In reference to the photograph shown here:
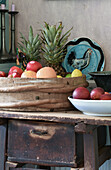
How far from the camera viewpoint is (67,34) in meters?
2.18

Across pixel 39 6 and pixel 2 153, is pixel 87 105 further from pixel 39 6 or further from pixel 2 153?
pixel 39 6

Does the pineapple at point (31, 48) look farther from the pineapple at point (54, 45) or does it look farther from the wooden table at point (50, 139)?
the wooden table at point (50, 139)

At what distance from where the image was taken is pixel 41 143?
1539 millimetres

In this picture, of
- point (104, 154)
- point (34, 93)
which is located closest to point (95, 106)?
point (34, 93)

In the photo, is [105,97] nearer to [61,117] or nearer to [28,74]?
[61,117]

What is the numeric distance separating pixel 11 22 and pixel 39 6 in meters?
0.24

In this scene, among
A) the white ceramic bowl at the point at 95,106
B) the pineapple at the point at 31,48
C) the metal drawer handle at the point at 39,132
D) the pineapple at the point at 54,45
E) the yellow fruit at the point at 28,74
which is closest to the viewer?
the white ceramic bowl at the point at 95,106

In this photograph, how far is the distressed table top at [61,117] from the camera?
1.42m

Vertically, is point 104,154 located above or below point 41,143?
below

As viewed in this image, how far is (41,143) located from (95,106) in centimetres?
33

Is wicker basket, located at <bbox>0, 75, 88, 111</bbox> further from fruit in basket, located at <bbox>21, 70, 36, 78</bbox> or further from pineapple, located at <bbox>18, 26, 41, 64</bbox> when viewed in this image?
pineapple, located at <bbox>18, 26, 41, 64</bbox>

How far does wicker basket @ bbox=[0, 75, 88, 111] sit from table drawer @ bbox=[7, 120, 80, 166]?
0.09m

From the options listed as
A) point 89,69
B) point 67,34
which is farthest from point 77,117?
point 67,34

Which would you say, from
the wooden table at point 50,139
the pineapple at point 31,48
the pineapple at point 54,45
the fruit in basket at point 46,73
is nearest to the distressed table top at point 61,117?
the wooden table at point 50,139
